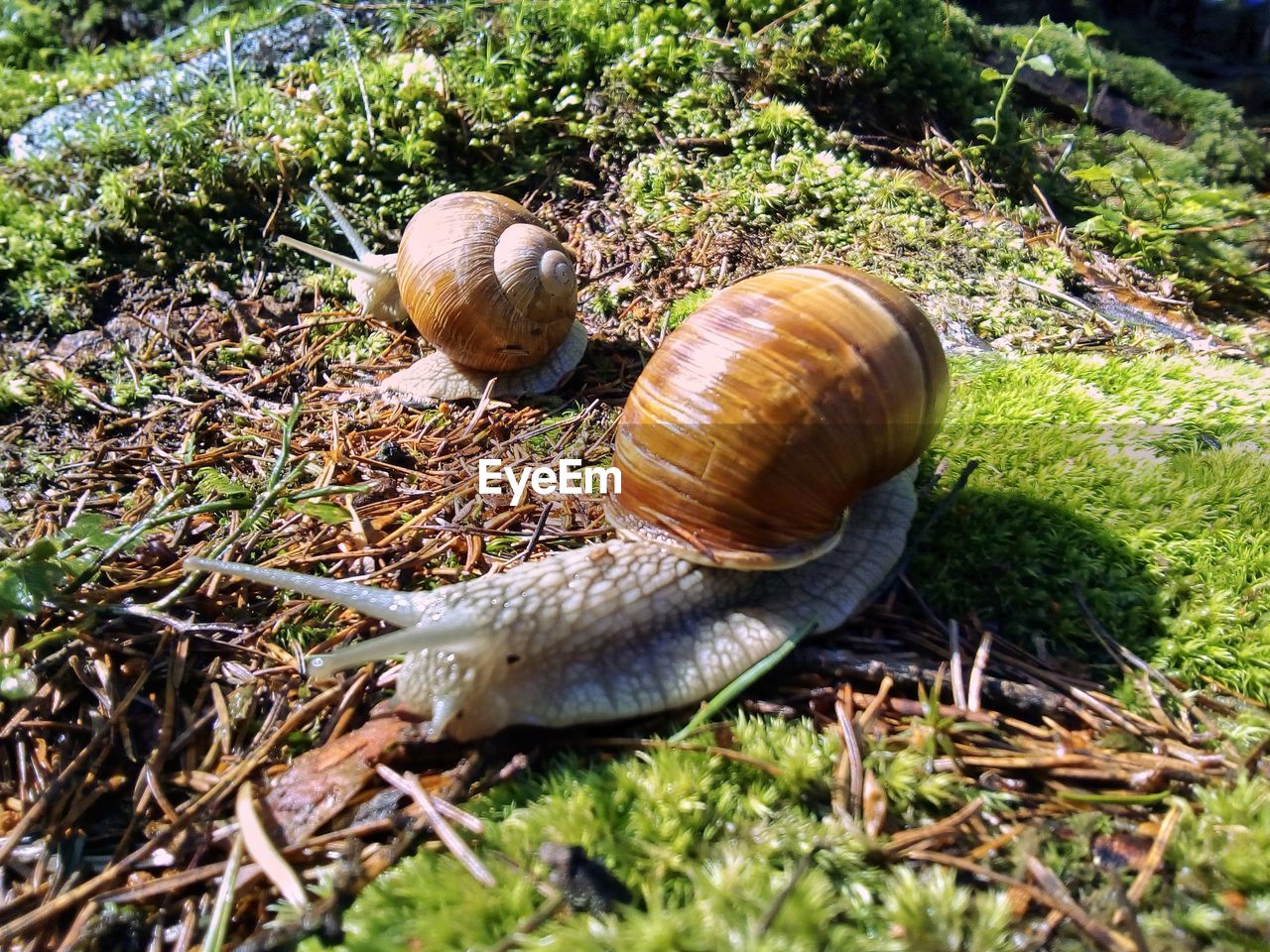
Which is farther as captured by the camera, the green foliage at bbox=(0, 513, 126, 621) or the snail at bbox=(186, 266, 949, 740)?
the green foliage at bbox=(0, 513, 126, 621)

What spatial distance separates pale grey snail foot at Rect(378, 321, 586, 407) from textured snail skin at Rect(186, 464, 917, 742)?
1466 mm

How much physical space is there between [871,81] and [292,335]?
3.47 meters

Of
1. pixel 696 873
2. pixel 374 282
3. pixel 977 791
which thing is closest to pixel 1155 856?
pixel 977 791

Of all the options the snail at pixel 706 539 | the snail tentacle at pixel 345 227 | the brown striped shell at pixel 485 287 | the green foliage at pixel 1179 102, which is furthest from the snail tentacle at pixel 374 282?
the green foliage at pixel 1179 102

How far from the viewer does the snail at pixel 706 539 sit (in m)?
2.01

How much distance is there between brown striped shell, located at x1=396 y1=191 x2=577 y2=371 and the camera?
11.3 ft

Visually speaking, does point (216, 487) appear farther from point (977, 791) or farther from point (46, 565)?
point (977, 791)

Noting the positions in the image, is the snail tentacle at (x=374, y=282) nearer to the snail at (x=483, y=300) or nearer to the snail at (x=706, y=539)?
the snail at (x=483, y=300)

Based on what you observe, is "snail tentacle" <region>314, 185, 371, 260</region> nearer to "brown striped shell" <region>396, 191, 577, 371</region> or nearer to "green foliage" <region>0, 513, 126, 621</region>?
"brown striped shell" <region>396, 191, 577, 371</region>

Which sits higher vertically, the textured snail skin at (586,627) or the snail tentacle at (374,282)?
the snail tentacle at (374,282)

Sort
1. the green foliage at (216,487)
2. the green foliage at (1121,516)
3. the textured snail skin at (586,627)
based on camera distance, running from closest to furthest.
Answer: the textured snail skin at (586,627) < the green foliage at (1121,516) < the green foliage at (216,487)

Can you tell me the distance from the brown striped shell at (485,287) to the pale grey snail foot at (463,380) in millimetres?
53

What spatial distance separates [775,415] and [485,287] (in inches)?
70.8

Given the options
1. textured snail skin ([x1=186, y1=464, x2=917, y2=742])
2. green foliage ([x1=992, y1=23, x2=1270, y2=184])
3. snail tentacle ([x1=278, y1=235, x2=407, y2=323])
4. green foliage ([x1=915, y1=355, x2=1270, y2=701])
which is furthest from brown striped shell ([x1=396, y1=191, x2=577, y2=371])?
green foliage ([x1=992, y1=23, x2=1270, y2=184])
